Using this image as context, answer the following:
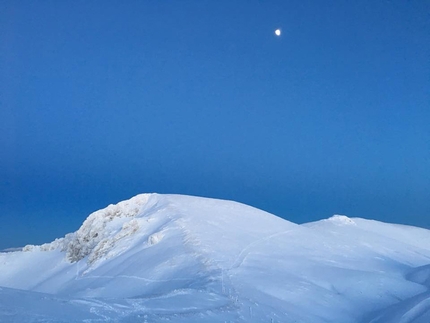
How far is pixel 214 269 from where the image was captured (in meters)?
15.5

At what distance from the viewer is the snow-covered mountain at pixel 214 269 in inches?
389

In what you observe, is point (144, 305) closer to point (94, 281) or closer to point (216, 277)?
point (216, 277)

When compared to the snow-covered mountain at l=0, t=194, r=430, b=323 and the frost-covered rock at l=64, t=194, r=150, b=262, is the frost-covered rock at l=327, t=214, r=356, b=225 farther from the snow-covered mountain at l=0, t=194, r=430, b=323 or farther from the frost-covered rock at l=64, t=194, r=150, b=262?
the frost-covered rock at l=64, t=194, r=150, b=262

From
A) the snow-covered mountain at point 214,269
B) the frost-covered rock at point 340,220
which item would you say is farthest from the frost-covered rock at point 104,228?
the frost-covered rock at point 340,220

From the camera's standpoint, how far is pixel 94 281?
20562 millimetres

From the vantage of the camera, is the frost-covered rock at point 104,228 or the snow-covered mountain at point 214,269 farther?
the frost-covered rock at point 104,228

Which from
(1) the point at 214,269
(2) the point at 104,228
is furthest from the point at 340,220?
(1) the point at 214,269

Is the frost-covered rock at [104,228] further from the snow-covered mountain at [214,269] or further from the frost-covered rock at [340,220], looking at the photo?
the frost-covered rock at [340,220]

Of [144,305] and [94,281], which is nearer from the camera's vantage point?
[144,305]

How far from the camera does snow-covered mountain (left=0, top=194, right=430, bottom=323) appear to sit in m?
9.89

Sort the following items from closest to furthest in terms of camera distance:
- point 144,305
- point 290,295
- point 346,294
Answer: point 144,305 → point 290,295 → point 346,294

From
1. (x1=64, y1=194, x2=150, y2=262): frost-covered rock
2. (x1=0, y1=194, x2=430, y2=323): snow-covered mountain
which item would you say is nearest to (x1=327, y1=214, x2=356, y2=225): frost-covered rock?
(x1=0, y1=194, x2=430, y2=323): snow-covered mountain

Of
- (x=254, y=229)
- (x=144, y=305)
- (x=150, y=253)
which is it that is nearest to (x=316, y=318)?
(x=144, y=305)

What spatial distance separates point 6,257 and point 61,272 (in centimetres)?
983
